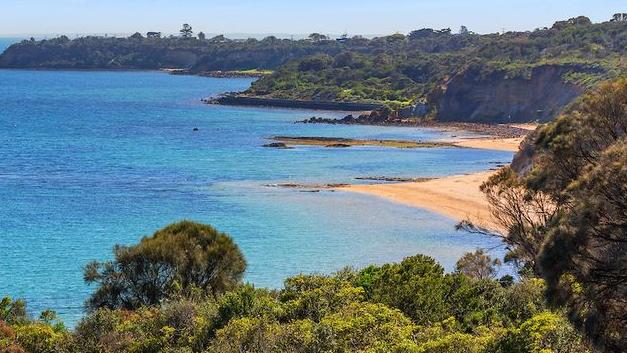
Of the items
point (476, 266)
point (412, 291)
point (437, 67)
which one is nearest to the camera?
point (412, 291)

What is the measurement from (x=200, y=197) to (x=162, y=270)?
34.0m

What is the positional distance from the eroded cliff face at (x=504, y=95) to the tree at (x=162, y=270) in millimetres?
90563

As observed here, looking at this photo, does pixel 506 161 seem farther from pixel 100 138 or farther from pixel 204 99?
pixel 204 99

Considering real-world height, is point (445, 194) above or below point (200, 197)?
above

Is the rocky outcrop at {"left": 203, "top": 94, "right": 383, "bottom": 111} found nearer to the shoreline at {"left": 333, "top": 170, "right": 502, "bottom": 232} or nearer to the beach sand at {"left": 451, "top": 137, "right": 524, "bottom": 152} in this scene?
the beach sand at {"left": 451, "top": 137, "right": 524, "bottom": 152}

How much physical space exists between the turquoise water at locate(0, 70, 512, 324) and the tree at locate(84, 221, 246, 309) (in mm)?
4162

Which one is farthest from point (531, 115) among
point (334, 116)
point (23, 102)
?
point (23, 102)

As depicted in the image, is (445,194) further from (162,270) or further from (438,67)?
(438,67)

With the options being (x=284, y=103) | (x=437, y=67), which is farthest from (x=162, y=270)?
(x=437, y=67)

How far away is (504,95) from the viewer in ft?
422

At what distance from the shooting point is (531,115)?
408 feet

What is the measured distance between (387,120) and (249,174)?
2058 inches

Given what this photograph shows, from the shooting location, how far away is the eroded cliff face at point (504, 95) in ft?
404

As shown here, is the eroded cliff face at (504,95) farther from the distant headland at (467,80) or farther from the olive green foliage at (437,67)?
the olive green foliage at (437,67)
